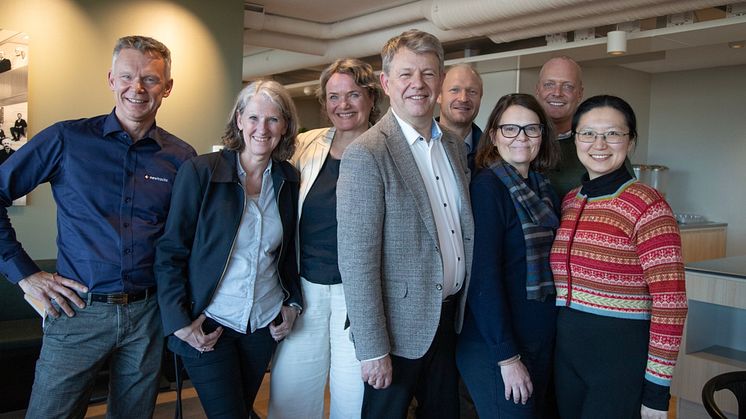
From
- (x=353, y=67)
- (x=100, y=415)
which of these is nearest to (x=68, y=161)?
(x=353, y=67)

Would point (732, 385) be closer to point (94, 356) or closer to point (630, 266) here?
point (630, 266)

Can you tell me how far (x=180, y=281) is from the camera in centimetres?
211

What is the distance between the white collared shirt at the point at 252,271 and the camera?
7.07 ft

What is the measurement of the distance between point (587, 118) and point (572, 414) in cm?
100

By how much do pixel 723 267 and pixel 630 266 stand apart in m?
2.57

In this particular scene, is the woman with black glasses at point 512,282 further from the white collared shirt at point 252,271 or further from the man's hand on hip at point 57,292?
the man's hand on hip at point 57,292

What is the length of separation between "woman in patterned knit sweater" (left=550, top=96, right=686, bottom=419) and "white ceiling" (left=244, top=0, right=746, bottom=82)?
9.06 ft

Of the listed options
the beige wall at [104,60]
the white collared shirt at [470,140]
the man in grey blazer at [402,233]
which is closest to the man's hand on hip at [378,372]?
the man in grey blazer at [402,233]

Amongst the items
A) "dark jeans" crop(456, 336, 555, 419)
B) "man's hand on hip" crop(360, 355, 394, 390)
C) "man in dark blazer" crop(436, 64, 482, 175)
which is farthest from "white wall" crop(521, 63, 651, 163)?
"man's hand on hip" crop(360, 355, 394, 390)

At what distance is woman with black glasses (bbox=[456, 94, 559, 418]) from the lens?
1973mm

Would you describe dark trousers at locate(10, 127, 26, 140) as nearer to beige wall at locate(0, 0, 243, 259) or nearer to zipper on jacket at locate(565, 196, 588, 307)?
beige wall at locate(0, 0, 243, 259)

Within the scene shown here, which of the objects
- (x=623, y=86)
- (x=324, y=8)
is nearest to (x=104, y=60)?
→ (x=324, y=8)

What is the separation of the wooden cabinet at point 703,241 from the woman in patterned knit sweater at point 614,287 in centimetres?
549

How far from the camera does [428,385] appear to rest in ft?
7.13
